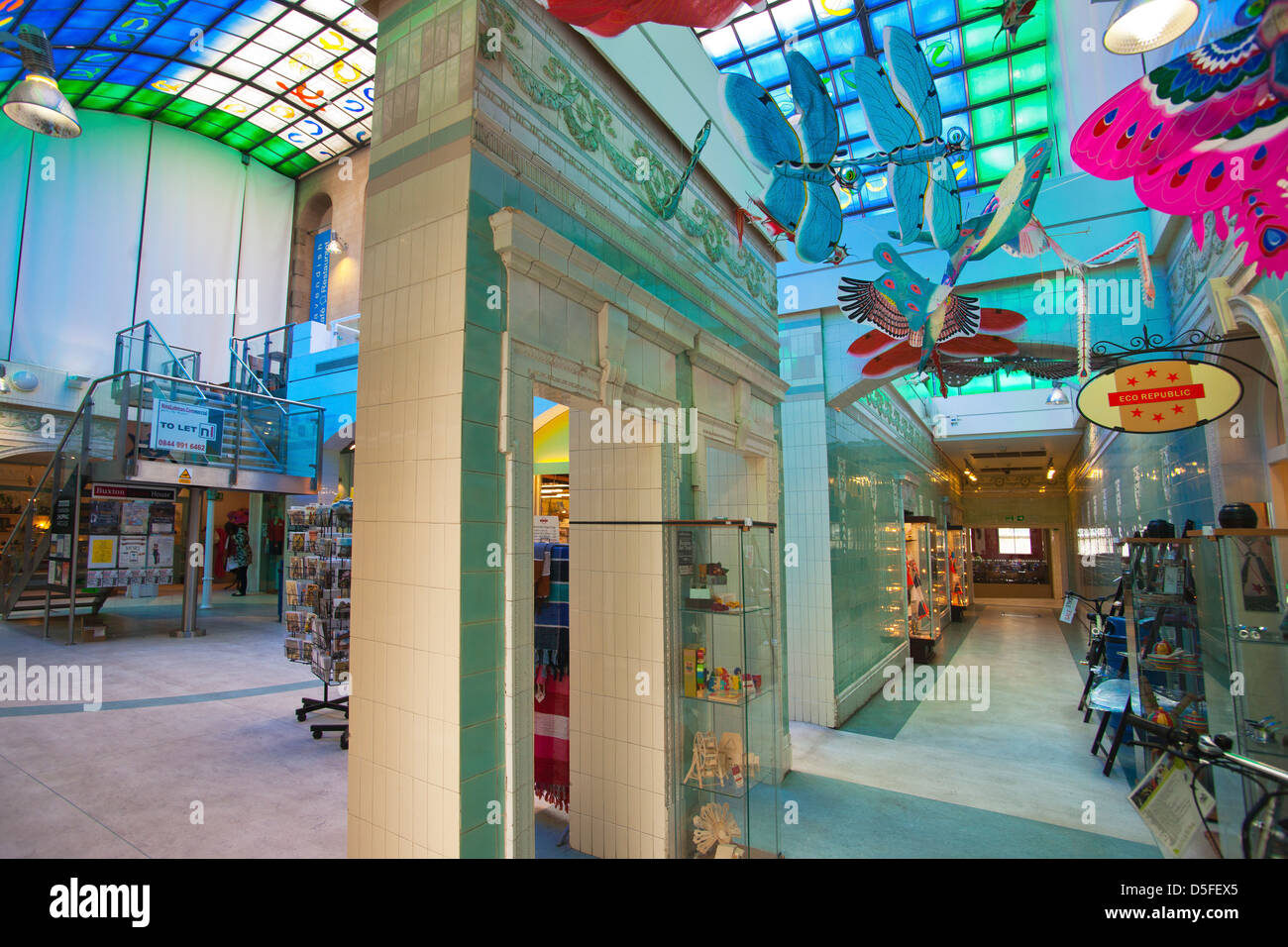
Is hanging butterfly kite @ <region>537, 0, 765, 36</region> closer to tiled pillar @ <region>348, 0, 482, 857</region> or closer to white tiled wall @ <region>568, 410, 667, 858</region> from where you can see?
tiled pillar @ <region>348, 0, 482, 857</region>

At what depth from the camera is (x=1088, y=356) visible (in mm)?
5648

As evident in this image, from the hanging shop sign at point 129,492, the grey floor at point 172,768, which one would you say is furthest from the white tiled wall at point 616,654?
the hanging shop sign at point 129,492

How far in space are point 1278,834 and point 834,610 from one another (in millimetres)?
5018

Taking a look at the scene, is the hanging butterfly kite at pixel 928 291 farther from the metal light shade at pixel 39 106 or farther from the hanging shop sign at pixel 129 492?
the hanging shop sign at pixel 129 492

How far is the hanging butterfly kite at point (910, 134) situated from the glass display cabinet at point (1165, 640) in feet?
8.42

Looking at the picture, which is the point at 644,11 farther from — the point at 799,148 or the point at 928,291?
the point at 928,291

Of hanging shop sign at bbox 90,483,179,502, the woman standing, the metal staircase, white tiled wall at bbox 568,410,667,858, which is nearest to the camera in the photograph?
white tiled wall at bbox 568,410,667,858

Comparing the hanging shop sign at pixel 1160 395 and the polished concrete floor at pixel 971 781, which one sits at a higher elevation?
the hanging shop sign at pixel 1160 395

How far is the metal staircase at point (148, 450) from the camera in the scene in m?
9.13

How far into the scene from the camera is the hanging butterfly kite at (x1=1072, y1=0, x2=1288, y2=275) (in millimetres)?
2512

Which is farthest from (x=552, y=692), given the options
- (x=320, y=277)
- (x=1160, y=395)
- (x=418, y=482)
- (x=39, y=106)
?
(x=320, y=277)

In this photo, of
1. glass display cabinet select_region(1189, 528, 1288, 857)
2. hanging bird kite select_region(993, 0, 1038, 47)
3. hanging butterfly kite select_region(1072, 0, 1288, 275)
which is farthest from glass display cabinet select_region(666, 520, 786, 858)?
hanging bird kite select_region(993, 0, 1038, 47)

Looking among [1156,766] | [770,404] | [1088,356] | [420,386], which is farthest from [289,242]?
[1156,766]

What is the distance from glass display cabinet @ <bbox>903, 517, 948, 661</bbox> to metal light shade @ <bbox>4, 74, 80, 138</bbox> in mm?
13530
